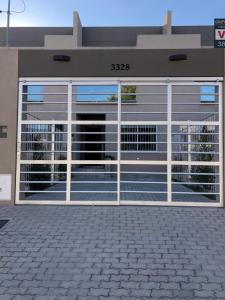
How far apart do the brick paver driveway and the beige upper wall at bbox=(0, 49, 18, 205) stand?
133 cm

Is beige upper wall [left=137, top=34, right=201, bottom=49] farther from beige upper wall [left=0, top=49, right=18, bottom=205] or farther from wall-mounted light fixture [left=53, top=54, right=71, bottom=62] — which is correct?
beige upper wall [left=0, top=49, right=18, bottom=205]

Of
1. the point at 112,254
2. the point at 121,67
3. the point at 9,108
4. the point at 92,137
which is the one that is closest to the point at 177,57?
the point at 121,67

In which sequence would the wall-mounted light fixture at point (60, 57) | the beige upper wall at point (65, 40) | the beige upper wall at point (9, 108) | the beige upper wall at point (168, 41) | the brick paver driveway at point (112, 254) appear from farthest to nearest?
the beige upper wall at point (65, 40), the beige upper wall at point (168, 41), the beige upper wall at point (9, 108), the wall-mounted light fixture at point (60, 57), the brick paver driveway at point (112, 254)

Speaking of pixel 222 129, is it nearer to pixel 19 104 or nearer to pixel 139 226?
pixel 139 226

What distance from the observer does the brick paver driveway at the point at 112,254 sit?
4.50 meters

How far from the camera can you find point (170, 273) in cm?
501

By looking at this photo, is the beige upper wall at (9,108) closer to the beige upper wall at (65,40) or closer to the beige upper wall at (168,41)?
the beige upper wall at (168,41)

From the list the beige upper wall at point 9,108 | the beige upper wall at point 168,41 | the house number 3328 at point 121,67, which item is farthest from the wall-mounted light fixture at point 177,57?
the beige upper wall at point 168,41

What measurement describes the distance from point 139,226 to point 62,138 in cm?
722

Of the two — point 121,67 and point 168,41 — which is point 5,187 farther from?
point 168,41

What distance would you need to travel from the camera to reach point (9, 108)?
9625 mm

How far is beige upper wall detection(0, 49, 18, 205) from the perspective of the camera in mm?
9586

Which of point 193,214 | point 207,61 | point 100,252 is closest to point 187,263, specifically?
point 100,252

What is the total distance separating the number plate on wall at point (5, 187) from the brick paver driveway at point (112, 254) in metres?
0.79
